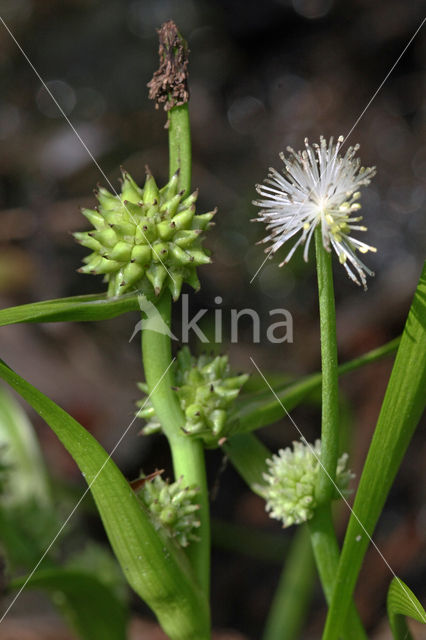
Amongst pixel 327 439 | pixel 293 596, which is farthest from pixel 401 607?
pixel 293 596

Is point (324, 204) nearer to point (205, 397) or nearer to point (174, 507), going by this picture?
point (205, 397)

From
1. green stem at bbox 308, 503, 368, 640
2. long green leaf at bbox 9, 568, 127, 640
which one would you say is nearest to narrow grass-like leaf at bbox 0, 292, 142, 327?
green stem at bbox 308, 503, 368, 640

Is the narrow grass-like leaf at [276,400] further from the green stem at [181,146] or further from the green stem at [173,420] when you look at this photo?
the green stem at [181,146]

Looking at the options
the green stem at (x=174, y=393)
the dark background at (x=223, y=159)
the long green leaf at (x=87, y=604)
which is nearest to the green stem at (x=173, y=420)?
the green stem at (x=174, y=393)

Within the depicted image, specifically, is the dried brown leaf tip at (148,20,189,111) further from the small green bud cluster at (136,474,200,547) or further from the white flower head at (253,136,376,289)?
the small green bud cluster at (136,474,200,547)

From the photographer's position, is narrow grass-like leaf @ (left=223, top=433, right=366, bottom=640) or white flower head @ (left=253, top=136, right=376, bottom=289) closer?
white flower head @ (left=253, top=136, right=376, bottom=289)

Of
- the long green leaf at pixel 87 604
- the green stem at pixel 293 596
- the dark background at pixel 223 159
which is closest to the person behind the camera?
the long green leaf at pixel 87 604

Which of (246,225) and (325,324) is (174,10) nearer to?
(246,225)
